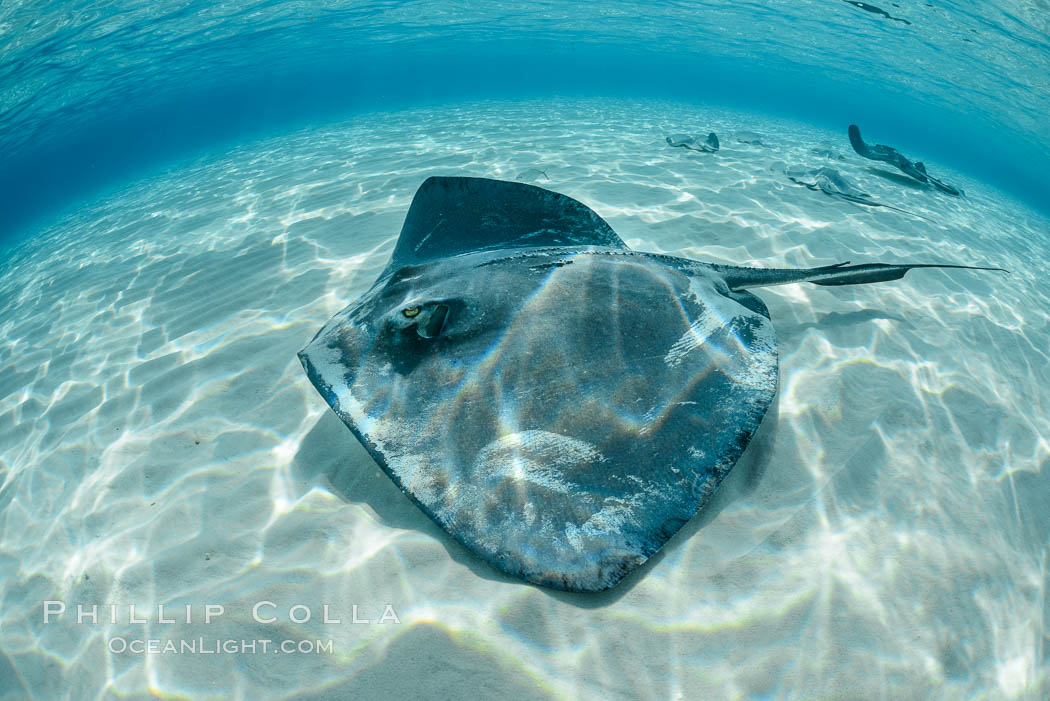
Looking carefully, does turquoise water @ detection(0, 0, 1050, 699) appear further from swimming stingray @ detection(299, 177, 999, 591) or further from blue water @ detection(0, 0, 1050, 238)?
blue water @ detection(0, 0, 1050, 238)

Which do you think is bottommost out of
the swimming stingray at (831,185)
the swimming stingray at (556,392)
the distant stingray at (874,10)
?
the swimming stingray at (831,185)

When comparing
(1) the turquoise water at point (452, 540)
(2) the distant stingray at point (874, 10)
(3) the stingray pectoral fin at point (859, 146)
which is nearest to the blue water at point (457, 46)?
(2) the distant stingray at point (874, 10)

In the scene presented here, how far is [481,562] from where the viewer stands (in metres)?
2.28

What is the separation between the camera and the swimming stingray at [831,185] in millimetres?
8617

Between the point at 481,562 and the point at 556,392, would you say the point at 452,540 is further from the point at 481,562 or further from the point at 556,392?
the point at 556,392

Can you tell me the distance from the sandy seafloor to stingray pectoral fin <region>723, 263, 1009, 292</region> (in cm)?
74

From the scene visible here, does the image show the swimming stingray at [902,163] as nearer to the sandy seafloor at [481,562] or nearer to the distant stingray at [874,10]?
the sandy seafloor at [481,562]

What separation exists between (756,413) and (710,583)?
895 mm

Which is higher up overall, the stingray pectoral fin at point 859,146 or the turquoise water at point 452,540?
the turquoise water at point 452,540

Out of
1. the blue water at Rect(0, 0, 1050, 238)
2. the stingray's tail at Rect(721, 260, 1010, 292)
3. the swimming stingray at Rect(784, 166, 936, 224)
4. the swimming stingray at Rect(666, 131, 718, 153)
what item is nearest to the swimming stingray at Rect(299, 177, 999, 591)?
the stingray's tail at Rect(721, 260, 1010, 292)

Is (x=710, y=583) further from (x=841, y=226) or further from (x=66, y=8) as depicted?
(x=66, y=8)

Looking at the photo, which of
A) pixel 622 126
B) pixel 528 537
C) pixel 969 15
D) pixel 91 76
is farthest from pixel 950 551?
pixel 91 76

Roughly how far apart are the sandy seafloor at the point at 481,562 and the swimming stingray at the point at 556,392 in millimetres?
551

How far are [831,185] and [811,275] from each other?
7505 mm
